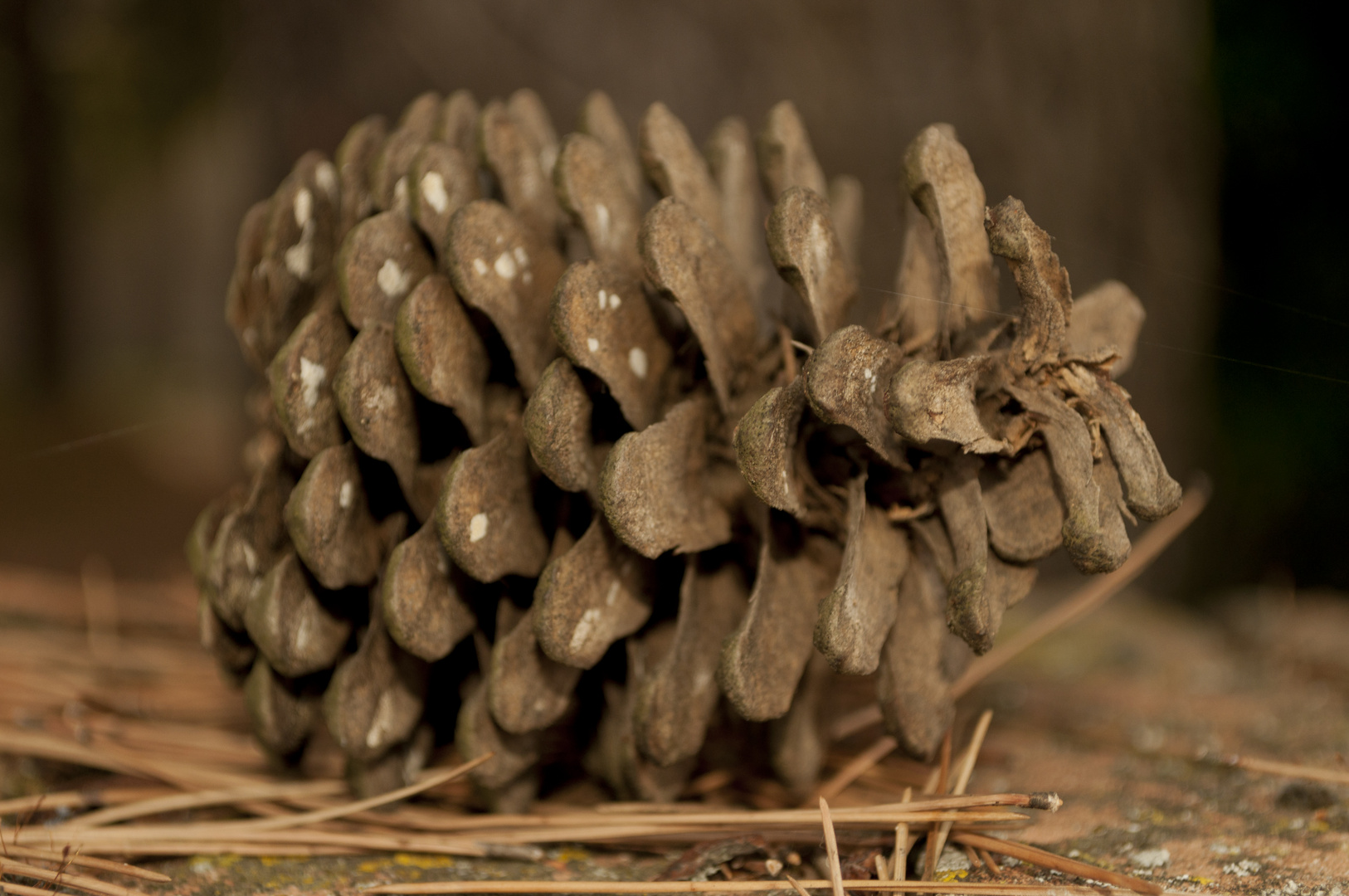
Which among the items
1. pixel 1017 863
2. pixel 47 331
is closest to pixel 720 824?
pixel 1017 863

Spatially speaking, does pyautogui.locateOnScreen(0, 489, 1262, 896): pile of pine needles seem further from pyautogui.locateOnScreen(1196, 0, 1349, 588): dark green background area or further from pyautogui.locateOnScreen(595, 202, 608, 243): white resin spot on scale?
pyautogui.locateOnScreen(1196, 0, 1349, 588): dark green background area

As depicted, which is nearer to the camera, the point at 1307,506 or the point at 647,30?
the point at 647,30

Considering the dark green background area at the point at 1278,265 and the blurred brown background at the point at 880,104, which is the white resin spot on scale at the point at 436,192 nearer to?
the blurred brown background at the point at 880,104

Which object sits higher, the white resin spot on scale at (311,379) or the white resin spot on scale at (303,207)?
the white resin spot on scale at (303,207)

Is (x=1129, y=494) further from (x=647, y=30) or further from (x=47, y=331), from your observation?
(x=47, y=331)

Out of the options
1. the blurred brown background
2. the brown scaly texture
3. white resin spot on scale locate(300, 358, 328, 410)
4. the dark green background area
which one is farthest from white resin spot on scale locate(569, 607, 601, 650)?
the dark green background area

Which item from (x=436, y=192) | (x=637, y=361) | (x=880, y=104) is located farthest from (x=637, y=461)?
(x=880, y=104)

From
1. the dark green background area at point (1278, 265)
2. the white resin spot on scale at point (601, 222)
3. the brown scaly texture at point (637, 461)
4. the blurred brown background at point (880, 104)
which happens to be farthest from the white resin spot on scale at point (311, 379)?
the dark green background area at point (1278, 265)
